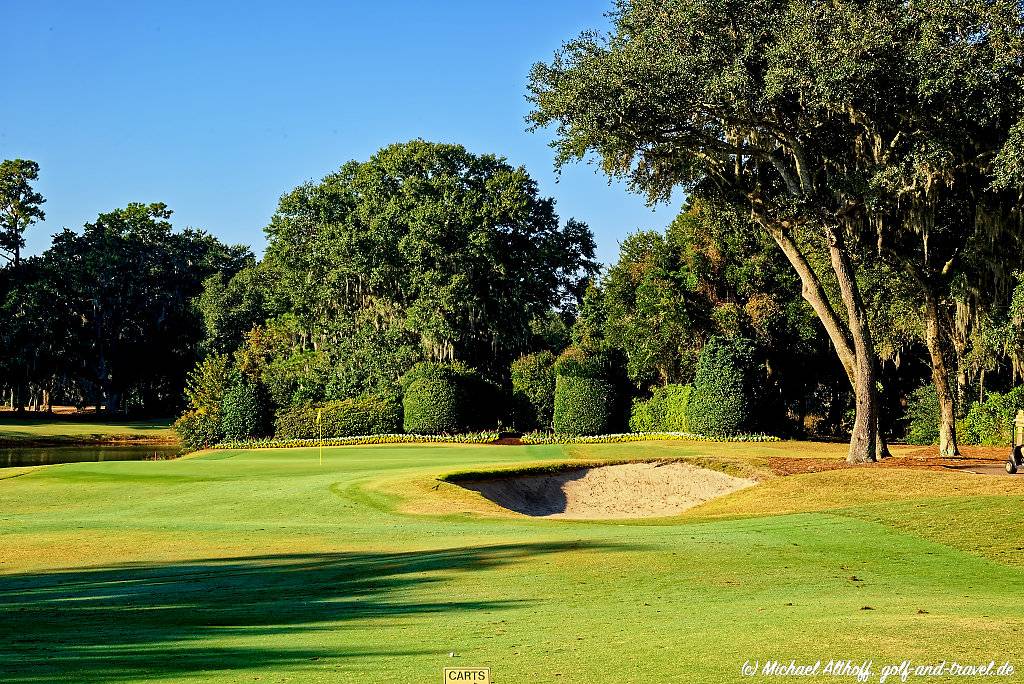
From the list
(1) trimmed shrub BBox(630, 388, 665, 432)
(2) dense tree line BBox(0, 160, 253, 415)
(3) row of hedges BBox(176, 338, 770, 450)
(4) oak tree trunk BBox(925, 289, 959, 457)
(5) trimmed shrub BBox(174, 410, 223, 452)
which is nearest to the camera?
(4) oak tree trunk BBox(925, 289, 959, 457)

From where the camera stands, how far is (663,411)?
4569 centimetres

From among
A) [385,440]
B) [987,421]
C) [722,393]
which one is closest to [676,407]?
[722,393]

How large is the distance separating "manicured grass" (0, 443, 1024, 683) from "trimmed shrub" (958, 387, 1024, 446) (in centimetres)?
1444

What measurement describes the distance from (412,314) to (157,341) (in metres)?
41.7

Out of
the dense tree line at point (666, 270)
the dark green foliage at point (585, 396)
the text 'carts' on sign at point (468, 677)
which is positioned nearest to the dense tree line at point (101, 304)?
the dense tree line at point (666, 270)

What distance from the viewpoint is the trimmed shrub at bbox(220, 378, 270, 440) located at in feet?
163

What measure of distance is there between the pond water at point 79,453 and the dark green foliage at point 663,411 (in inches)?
831

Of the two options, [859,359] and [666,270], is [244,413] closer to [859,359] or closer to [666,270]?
[666,270]

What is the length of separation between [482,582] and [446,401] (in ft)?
115

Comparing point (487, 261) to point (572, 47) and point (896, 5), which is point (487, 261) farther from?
point (896, 5)

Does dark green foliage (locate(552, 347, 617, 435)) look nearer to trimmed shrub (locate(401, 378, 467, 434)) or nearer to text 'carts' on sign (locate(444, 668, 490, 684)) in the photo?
trimmed shrub (locate(401, 378, 467, 434))

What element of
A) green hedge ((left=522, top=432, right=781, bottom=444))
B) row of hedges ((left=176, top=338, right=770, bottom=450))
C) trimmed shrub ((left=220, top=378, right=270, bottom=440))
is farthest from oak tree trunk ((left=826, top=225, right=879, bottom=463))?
trimmed shrub ((left=220, top=378, right=270, bottom=440))

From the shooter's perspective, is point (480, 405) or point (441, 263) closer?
point (480, 405)

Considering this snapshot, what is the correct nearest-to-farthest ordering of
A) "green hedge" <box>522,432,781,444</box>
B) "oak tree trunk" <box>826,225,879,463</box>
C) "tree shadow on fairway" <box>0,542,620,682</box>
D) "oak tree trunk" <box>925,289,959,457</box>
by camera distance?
1. "tree shadow on fairway" <box>0,542,620,682</box>
2. "oak tree trunk" <box>826,225,879,463</box>
3. "oak tree trunk" <box>925,289,959,457</box>
4. "green hedge" <box>522,432,781,444</box>
